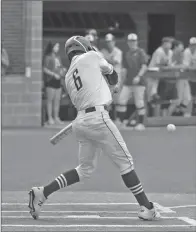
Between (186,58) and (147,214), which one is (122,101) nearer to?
(186,58)

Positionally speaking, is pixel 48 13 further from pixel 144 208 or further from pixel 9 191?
pixel 144 208

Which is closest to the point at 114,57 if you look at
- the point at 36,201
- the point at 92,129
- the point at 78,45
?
the point at 78,45

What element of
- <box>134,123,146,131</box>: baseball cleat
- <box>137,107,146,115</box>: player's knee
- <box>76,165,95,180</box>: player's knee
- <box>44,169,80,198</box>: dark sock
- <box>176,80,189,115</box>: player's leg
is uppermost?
<box>76,165,95,180</box>: player's knee

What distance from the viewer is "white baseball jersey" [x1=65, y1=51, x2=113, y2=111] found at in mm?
8650

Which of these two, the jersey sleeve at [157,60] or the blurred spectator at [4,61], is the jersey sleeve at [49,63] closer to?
the blurred spectator at [4,61]

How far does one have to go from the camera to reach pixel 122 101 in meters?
19.7

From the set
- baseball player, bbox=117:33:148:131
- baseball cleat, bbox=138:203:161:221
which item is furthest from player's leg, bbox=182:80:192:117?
baseball cleat, bbox=138:203:161:221

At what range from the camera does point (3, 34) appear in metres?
20.7

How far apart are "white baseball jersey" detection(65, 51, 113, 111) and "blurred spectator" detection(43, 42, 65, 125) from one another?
11604 mm

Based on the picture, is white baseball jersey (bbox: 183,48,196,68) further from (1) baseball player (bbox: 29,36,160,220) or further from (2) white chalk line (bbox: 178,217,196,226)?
(2) white chalk line (bbox: 178,217,196,226)

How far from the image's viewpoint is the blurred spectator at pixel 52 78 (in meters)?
20.4

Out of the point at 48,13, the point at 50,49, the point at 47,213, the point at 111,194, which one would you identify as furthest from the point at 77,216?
the point at 48,13

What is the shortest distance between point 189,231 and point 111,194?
2724 mm

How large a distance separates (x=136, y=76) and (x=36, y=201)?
34.8 ft
